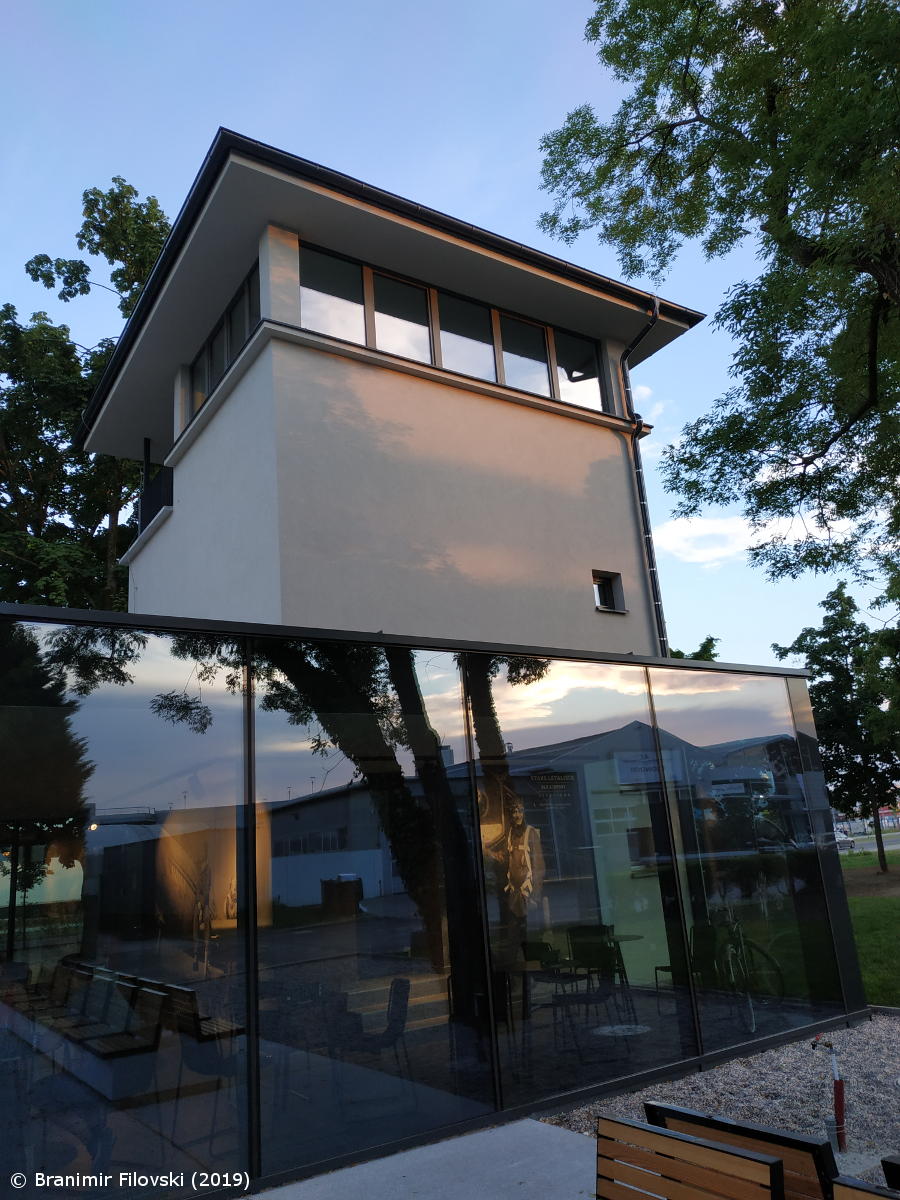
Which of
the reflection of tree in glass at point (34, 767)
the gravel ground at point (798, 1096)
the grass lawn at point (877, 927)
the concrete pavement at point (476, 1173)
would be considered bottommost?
the grass lawn at point (877, 927)

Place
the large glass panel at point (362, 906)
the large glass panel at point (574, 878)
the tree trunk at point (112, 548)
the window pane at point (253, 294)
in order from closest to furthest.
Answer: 1. the large glass panel at point (362, 906)
2. the large glass panel at point (574, 878)
3. the window pane at point (253, 294)
4. the tree trunk at point (112, 548)

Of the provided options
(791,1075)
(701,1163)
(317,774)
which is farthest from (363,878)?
(791,1075)

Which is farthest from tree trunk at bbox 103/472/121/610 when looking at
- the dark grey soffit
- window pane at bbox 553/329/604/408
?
the dark grey soffit

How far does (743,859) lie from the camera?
9.09 meters

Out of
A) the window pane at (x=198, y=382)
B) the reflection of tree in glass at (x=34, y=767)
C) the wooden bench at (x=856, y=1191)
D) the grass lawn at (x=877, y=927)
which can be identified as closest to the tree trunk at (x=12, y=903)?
the reflection of tree in glass at (x=34, y=767)

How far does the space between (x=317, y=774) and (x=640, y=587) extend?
318 inches

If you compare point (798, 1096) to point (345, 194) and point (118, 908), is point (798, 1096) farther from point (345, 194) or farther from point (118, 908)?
point (345, 194)

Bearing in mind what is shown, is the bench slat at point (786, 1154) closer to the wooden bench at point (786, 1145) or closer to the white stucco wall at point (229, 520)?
the wooden bench at point (786, 1145)

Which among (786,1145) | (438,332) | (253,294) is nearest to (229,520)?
(253,294)

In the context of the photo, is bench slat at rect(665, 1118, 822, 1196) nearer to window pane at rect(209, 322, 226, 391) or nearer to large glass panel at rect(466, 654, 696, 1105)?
large glass panel at rect(466, 654, 696, 1105)

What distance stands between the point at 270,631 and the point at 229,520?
5144 mm

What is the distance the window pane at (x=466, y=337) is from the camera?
40.0 ft

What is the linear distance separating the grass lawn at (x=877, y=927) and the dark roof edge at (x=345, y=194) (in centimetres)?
1154

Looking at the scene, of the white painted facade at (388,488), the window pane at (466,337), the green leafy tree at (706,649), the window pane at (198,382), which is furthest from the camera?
the green leafy tree at (706,649)
